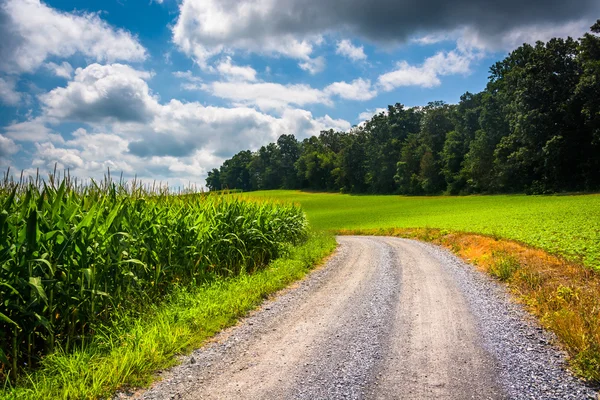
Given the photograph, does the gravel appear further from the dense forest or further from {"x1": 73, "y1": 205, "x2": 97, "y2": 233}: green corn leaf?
the dense forest

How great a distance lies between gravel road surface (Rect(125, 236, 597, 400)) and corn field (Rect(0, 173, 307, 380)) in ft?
5.58

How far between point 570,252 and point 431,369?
9.75 meters

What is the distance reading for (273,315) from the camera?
22.6 ft

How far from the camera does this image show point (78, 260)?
203 inches

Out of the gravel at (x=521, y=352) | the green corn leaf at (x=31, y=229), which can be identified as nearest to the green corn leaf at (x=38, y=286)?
the green corn leaf at (x=31, y=229)

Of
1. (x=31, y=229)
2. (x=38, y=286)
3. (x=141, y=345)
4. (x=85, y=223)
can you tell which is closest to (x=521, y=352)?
(x=141, y=345)

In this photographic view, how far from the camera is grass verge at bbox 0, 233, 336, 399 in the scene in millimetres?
4078

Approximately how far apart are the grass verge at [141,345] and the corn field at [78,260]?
0.30 meters

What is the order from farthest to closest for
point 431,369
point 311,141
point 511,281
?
point 311,141 → point 511,281 → point 431,369

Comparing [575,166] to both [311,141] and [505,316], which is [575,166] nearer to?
[505,316]

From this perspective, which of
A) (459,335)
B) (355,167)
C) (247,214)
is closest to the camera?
(459,335)

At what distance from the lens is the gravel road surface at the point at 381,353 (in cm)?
417

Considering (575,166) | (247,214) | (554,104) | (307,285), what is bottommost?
(307,285)

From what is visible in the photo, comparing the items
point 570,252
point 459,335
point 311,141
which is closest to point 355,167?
point 311,141
